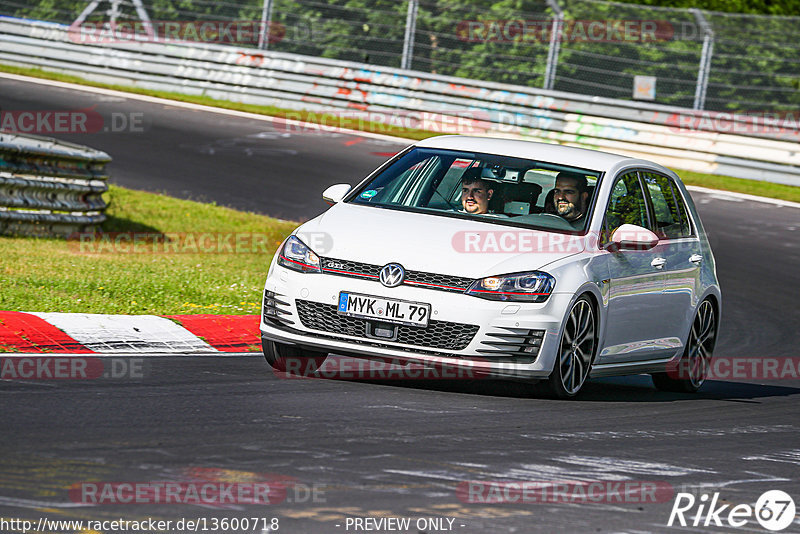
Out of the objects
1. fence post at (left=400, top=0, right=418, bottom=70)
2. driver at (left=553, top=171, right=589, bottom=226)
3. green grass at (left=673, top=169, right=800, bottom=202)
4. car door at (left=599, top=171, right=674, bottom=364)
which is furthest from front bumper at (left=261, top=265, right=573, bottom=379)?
fence post at (left=400, top=0, right=418, bottom=70)

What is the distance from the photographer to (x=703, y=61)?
2228 cm

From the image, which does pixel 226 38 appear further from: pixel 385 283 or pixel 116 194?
pixel 385 283

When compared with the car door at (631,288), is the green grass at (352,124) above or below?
below

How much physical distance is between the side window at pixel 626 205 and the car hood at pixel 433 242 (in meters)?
0.54

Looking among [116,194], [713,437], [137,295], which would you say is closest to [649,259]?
[713,437]

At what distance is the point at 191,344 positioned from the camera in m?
9.34

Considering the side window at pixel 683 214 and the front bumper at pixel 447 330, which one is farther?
the side window at pixel 683 214

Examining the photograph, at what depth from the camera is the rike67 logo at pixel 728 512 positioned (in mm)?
5582

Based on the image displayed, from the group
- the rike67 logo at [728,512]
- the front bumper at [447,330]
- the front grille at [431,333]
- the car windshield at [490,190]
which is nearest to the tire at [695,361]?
the car windshield at [490,190]

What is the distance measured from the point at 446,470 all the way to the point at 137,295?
538 cm

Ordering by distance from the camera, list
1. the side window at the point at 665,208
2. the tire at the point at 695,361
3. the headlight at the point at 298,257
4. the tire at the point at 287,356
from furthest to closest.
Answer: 1. the tire at the point at 695,361
2. the side window at the point at 665,208
3. the tire at the point at 287,356
4. the headlight at the point at 298,257

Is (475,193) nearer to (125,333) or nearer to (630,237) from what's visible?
(630,237)

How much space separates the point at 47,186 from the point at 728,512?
31.3 ft

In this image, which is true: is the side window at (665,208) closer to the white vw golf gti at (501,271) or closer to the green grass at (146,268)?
the white vw golf gti at (501,271)
